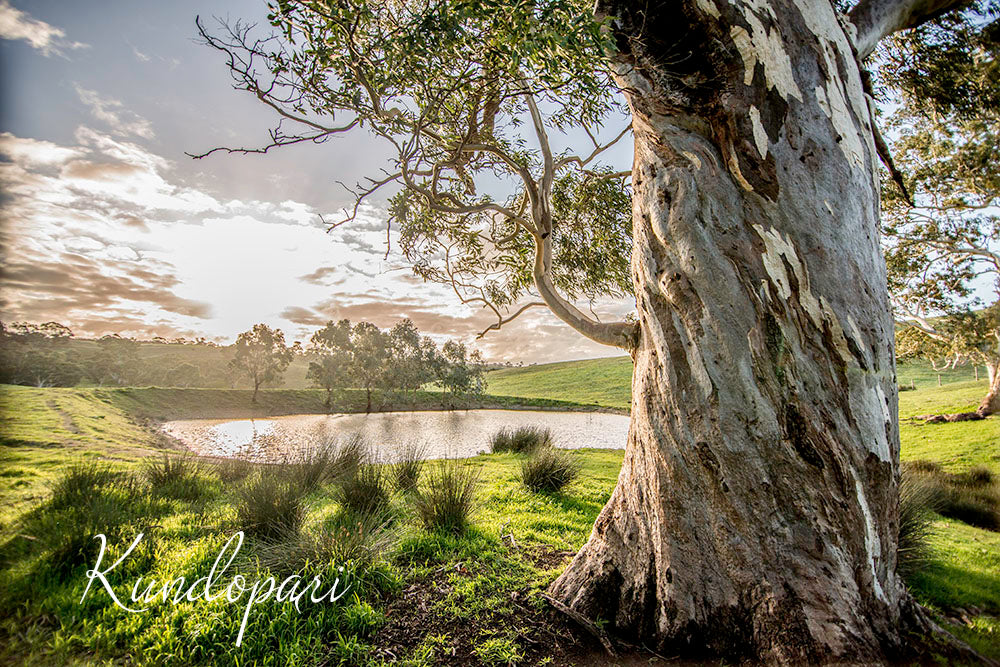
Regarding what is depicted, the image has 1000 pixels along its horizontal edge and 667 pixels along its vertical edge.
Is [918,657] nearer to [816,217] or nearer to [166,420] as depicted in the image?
[816,217]

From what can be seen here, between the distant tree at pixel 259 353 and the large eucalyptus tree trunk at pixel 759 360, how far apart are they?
28364 millimetres

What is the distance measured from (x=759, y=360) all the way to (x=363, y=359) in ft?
90.0

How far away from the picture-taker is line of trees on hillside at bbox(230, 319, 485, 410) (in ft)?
87.1

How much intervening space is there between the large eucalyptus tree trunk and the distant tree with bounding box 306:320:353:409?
2761 centimetres

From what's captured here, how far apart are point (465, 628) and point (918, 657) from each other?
2189mm

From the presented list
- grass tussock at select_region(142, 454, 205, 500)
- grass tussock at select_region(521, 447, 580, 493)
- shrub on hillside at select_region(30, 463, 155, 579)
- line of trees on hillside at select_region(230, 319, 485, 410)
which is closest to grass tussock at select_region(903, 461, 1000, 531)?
grass tussock at select_region(521, 447, 580, 493)

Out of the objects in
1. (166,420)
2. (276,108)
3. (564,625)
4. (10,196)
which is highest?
(276,108)

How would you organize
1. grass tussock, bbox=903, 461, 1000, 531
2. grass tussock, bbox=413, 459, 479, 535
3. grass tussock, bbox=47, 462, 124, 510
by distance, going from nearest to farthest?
grass tussock, bbox=47, 462, 124, 510, grass tussock, bbox=413, 459, 479, 535, grass tussock, bbox=903, 461, 1000, 531

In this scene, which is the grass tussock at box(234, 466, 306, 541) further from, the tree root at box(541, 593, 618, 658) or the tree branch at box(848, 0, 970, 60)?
the tree branch at box(848, 0, 970, 60)

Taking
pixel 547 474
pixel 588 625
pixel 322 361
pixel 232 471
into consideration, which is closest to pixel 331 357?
pixel 322 361

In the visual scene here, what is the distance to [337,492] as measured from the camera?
4422 millimetres

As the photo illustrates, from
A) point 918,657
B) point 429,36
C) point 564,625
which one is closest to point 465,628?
point 564,625

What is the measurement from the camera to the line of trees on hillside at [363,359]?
26.5 meters

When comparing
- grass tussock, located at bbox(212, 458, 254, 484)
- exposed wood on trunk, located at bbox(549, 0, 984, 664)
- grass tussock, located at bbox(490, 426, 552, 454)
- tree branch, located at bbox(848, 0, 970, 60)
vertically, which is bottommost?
grass tussock, located at bbox(490, 426, 552, 454)
